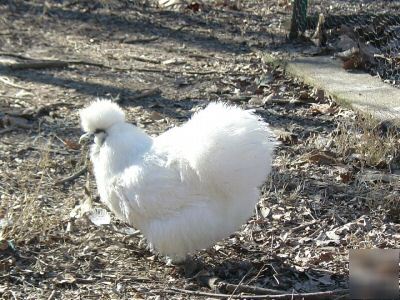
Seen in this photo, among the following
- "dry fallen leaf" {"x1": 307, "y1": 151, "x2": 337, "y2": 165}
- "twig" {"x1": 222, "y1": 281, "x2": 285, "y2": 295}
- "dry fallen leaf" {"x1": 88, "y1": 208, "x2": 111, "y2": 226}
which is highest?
"dry fallen leaf" {"x1": 307, "y1": 151, "x2": 337, "y2": 165}

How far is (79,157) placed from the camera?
5633mm

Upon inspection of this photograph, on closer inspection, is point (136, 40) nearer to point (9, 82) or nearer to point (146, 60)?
point (146, 60)

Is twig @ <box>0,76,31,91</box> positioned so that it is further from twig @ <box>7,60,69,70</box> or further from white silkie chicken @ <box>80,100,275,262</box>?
white silkie chicken @ <box>80,100,275,262</box>

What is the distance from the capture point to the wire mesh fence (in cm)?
715

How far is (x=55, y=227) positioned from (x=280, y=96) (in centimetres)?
281

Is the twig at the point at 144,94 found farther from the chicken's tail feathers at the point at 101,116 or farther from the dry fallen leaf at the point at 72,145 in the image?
the chicken's tail feathers at the point at 101,116

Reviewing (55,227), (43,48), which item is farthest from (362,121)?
(43,48)

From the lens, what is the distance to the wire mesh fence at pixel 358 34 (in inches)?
282

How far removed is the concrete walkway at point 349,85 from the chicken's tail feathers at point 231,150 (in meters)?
2.20

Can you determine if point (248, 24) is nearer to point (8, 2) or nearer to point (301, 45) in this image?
point (301, 45)

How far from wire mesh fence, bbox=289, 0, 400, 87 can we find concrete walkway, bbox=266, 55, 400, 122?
0.20 meters

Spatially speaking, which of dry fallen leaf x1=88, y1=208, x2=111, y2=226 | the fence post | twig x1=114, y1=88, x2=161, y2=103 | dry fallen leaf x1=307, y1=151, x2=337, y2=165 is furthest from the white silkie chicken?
the fence post

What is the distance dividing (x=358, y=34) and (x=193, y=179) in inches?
169

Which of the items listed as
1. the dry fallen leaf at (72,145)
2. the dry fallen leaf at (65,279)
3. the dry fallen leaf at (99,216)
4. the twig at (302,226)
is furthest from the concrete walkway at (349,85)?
the dry fallen leaf at (65,279)
